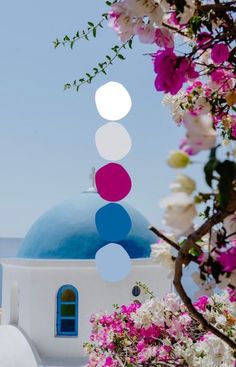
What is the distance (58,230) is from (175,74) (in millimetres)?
9519

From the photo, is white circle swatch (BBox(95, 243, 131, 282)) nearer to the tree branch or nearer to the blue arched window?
the blue arched window

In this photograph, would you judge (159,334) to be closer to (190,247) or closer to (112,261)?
(190,247)

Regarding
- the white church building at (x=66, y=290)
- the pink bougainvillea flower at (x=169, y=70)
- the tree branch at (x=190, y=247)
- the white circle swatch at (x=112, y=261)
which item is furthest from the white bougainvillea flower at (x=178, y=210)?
the white church building at (x=66, y=290)

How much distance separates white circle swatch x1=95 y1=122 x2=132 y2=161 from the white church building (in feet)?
13.3

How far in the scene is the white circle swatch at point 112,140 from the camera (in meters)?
6.86

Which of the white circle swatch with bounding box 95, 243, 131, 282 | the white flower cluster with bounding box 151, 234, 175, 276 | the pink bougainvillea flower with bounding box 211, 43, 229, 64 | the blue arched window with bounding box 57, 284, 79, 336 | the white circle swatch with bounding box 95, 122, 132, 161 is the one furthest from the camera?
the blue arched window with bounding box 57, 284, 79, 336

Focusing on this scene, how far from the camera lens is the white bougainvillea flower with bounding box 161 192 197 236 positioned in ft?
3.63

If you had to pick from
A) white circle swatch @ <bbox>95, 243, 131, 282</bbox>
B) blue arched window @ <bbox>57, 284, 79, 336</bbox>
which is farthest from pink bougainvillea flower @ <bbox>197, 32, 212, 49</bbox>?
blue arched window @ <bbox>57, 284, 79, 336</bbox>

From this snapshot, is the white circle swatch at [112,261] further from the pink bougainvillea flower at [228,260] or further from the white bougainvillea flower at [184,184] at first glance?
the white bougainvillea flower at [184,184]

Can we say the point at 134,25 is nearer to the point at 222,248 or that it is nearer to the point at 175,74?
the point at 175,74

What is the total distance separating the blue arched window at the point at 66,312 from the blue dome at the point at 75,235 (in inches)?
30.9

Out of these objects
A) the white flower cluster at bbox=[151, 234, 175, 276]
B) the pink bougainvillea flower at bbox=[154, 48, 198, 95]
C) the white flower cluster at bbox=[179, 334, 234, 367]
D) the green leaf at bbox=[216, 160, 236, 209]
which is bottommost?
the white flower cluster at bbox=[179, 334, 234, 367]

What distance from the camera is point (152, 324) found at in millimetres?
5328
